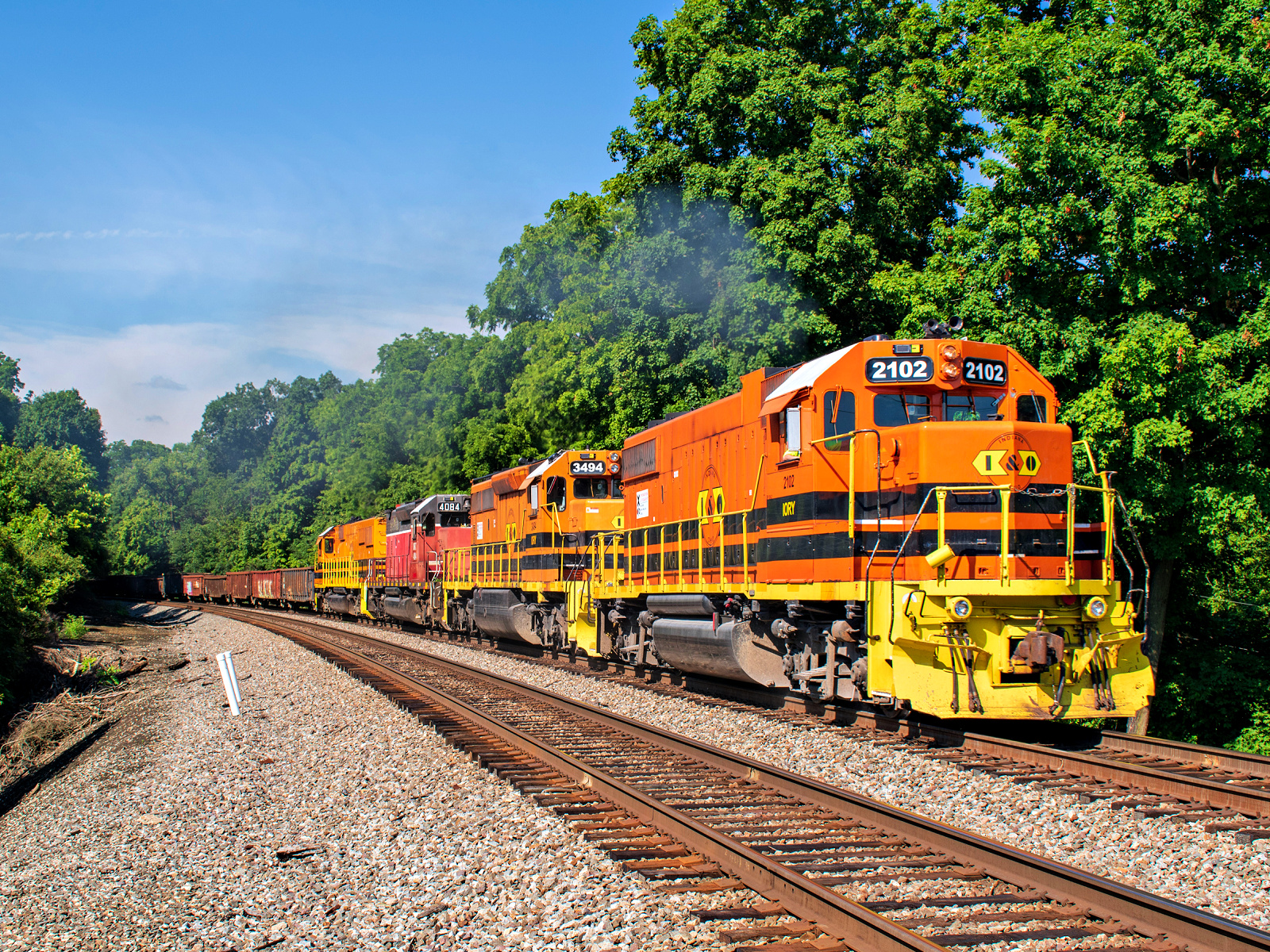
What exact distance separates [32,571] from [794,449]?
20070 millimetres

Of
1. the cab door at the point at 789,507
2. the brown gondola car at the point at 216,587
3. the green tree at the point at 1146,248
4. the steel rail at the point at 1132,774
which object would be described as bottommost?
the brown gondola car at the point at 216,587

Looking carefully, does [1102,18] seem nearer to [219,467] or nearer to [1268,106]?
[1268,106]

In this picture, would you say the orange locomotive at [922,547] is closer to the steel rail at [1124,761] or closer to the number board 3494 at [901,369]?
the number board 3494 at [901,369]

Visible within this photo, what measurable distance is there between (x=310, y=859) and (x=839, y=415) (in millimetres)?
5801

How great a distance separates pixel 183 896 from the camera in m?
5.31

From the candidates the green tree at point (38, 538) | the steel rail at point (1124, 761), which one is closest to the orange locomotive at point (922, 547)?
the steel rail at point (1124, 761)

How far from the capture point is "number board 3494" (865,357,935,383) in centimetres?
878

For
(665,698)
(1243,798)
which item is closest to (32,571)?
(665,698)

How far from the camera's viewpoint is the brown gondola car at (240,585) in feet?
166

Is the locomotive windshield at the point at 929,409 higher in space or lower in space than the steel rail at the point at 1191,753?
higher

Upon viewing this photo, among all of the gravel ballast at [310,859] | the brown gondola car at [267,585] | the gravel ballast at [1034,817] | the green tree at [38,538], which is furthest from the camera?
the brown gondola car at [267,585]

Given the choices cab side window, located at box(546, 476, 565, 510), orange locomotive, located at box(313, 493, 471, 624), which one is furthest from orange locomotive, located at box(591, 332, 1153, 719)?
orange locomotive, located at box(313, 493, 471, 624)

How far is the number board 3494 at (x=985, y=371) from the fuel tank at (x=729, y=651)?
351cm

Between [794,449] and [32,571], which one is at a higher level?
[794,449]
